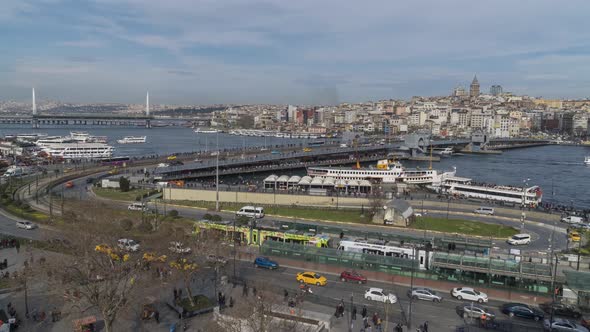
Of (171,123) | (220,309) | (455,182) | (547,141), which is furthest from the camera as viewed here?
(171,123)

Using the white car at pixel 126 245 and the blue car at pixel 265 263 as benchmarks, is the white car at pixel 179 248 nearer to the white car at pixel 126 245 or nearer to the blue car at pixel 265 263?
the white car at pixel 126 245

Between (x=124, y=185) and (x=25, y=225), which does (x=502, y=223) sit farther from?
(x=124, y=185)

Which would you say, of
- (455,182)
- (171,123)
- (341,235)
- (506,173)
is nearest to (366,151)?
(506,173)

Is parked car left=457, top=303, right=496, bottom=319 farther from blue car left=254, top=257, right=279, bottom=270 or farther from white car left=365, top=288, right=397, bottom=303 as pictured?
blue car left=254, top=257, right=279, bottom=270

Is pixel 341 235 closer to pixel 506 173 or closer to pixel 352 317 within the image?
pixel 352 317

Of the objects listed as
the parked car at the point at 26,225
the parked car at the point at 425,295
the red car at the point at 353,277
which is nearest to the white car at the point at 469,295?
the parked car at the point at 425,295

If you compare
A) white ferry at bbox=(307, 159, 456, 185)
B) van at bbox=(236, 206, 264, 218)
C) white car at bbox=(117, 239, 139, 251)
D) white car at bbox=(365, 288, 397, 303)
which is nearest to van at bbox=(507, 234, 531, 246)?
white car at bbox=(365, 288, 397, 303)
